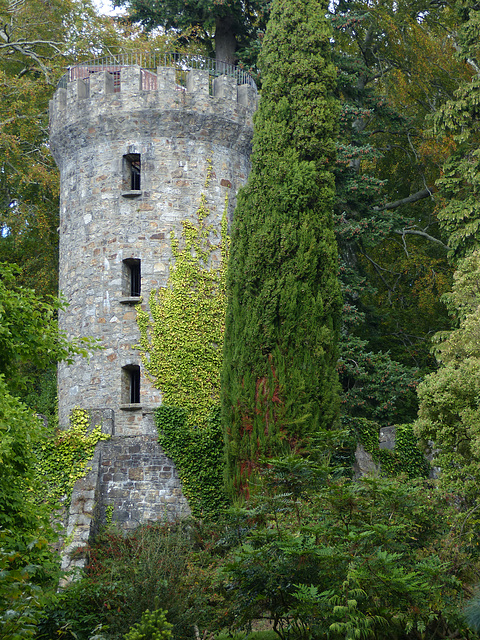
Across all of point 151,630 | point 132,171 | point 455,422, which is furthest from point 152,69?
point 151,630

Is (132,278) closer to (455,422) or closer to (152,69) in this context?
(152,69)

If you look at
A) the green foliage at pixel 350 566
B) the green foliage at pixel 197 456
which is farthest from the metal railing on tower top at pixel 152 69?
the green foliage at pixel 350 566

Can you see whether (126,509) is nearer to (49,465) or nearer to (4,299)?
(49,465)

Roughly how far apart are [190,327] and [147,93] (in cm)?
513

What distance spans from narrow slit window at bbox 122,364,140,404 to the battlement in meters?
5.46

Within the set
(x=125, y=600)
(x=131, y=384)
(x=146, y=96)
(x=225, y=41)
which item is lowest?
(x=125, y=600)

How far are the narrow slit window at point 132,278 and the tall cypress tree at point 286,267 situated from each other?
9.41 feet

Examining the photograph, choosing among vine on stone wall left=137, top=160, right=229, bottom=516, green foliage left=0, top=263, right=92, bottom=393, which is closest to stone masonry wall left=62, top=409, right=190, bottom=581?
vine on stone wall left=137, top=160, right=229, bottom=516

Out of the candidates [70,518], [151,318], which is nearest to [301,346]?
[151,318]

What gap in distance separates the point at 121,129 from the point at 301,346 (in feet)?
22.1

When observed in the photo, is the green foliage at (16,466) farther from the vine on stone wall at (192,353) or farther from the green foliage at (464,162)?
the green foliage at (464,162)

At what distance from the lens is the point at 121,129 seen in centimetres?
1828

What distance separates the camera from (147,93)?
18.2 meters

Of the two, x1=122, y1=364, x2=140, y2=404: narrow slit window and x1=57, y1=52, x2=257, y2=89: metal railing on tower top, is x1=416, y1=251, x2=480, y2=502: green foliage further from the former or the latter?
x1=57, y1=52, x2=257, y2=89: metal railing on tower top
